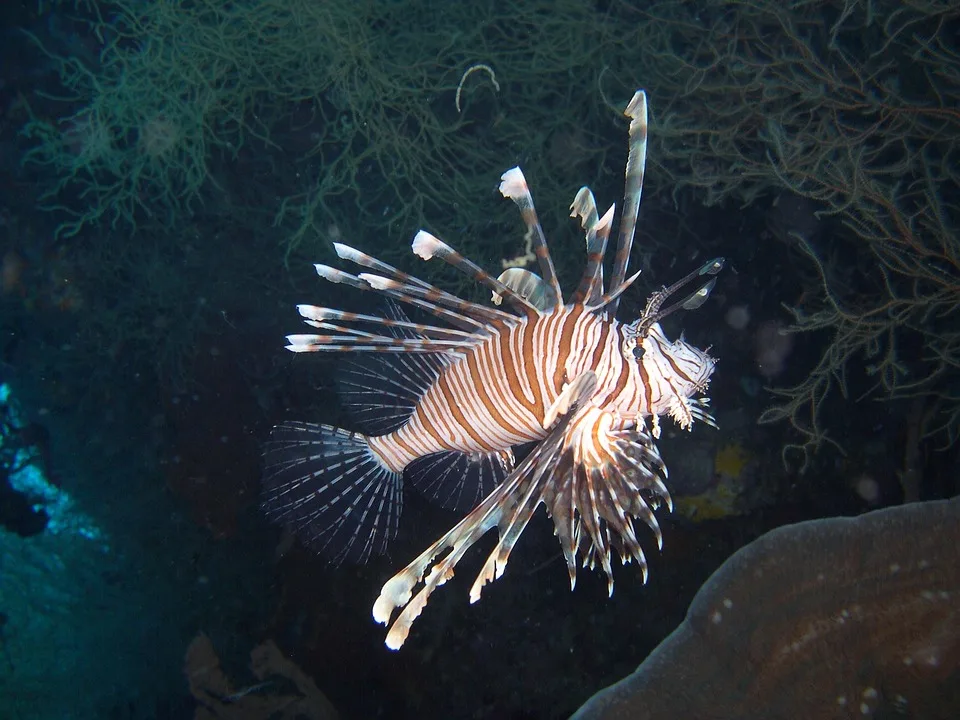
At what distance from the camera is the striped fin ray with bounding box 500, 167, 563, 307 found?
2.06 metres

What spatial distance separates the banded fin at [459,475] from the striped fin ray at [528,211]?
116cm

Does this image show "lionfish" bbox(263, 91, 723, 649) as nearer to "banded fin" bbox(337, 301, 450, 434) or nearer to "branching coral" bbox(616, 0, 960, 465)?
"banded fin" bbox(337, 301, 450, 434)

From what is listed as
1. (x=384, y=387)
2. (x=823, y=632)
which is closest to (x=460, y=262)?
(x=384, y=387)

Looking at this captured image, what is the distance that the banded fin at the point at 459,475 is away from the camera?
3162 millimetres

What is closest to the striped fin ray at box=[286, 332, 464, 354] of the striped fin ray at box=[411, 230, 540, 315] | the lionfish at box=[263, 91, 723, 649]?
the lionfish at box=[263, 91, 723, 649]

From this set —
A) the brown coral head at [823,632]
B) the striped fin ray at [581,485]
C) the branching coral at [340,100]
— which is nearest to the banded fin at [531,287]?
the striped fin ray at [581,485]

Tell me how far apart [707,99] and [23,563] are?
963 centimetres

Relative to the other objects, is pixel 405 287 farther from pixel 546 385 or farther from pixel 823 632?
pixel 823 632

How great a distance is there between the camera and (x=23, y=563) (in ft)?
24.3

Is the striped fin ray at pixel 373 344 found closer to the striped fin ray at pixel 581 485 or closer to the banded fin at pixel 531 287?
the banded fin at pixel 531 287

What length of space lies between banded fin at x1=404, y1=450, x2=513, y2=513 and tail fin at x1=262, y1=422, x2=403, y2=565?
0.27 metres

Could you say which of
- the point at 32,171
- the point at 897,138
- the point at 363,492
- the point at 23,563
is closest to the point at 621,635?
the point at 363,492

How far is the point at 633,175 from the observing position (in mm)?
2078

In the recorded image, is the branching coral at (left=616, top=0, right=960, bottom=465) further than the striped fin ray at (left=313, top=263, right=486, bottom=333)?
Yes
